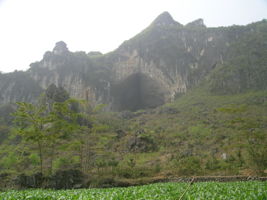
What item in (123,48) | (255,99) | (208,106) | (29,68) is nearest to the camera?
(255,99)

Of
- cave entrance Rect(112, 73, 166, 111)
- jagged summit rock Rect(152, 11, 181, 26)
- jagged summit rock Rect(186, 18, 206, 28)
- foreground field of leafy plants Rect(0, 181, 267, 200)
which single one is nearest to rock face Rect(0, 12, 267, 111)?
cave entrance Rect(112, 73, 166, 111)

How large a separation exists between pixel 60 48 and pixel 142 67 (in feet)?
111

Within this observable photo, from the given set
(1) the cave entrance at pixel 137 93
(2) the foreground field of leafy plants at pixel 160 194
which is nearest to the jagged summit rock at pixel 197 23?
(1) the cave entrance at pixel 137 93

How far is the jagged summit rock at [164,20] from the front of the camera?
108544mm

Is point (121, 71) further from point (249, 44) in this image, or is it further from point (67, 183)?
point (67, 183)

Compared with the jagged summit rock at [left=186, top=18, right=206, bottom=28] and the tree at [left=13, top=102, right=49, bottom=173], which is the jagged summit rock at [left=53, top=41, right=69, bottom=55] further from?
the tree at [left=13, top=102, right=49, bottom=173]

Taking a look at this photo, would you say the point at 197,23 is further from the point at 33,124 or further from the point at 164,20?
the point at 33,124

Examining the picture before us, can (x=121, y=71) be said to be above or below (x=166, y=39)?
below

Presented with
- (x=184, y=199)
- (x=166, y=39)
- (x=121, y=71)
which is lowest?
(x=184, y=199)

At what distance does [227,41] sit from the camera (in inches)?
3413

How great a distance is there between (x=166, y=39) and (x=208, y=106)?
45.1 m

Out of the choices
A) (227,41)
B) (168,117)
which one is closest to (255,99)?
(168,117)

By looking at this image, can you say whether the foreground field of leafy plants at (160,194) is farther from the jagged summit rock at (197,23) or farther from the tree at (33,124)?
the jagged summit rock at (197,23)

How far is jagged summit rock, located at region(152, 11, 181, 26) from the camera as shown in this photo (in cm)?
10854
